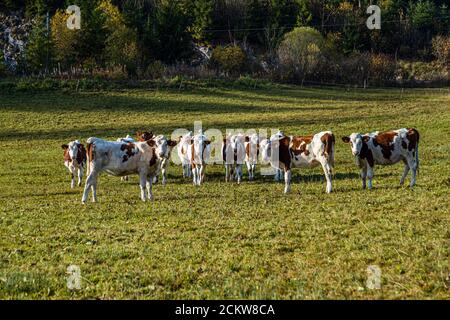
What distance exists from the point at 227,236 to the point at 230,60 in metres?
73.1

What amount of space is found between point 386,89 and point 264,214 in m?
64.2

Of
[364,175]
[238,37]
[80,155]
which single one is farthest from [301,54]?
[364,175]

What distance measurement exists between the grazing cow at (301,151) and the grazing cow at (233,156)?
10.4 ft

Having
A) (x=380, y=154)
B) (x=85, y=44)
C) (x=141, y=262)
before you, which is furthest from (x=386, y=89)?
(x=141, y=262)

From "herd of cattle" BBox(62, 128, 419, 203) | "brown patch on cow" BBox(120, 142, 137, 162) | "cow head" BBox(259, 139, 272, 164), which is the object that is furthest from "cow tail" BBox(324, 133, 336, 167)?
"brown patch on cow" BBox(120, 142, 137, 162)

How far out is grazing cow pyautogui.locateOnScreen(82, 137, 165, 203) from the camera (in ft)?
57.0

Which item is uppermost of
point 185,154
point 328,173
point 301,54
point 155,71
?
point 301,54

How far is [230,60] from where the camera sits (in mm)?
82375

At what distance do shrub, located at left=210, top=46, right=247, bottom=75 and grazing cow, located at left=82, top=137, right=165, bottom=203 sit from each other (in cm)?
6246

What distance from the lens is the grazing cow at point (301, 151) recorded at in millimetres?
18656

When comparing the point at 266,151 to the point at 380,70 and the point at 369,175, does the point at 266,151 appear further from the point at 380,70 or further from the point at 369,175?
the point at 380,70

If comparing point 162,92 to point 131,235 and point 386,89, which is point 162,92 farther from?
point 131,235

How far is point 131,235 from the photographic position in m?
11.8

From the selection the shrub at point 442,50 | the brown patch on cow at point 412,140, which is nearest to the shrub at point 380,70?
the shrub at point 442,50
